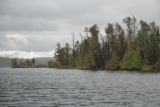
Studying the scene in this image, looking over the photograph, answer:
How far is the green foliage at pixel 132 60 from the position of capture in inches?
3529

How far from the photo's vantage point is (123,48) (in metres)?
108

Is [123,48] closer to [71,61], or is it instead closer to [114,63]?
[114,63]

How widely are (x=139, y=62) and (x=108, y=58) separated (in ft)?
75.1

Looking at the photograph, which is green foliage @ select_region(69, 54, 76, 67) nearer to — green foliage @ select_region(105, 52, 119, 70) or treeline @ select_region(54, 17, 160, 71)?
treeline @ select_region(54, 17, 160, 71)

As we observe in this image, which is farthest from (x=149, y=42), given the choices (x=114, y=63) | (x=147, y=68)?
(x=114, y=63)

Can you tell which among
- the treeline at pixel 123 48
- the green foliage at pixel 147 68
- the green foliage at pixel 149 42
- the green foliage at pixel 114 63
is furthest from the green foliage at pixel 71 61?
the green foliage at pixel 147 68

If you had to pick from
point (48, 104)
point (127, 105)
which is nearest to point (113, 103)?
point (127, 105)

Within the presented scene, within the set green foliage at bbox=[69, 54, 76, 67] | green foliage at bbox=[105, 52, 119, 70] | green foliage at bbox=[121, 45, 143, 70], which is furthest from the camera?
green foliage at bbox=[69, 54, 76, 67]

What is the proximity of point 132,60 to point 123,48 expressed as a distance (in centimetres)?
1782

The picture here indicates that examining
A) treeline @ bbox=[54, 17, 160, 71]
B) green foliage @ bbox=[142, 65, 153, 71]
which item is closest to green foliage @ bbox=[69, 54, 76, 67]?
treeline @ bbox=[54, 17, 160, 71]

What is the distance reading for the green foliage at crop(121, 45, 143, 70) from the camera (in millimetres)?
89625

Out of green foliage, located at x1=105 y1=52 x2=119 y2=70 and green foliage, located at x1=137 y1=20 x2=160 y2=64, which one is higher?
green foliage, located at x1=137 y1=20 x2=160 y2=64

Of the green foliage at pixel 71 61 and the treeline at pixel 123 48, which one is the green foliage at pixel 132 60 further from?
the green foliage at pixel 71 61

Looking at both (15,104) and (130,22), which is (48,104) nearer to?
(15,104)
